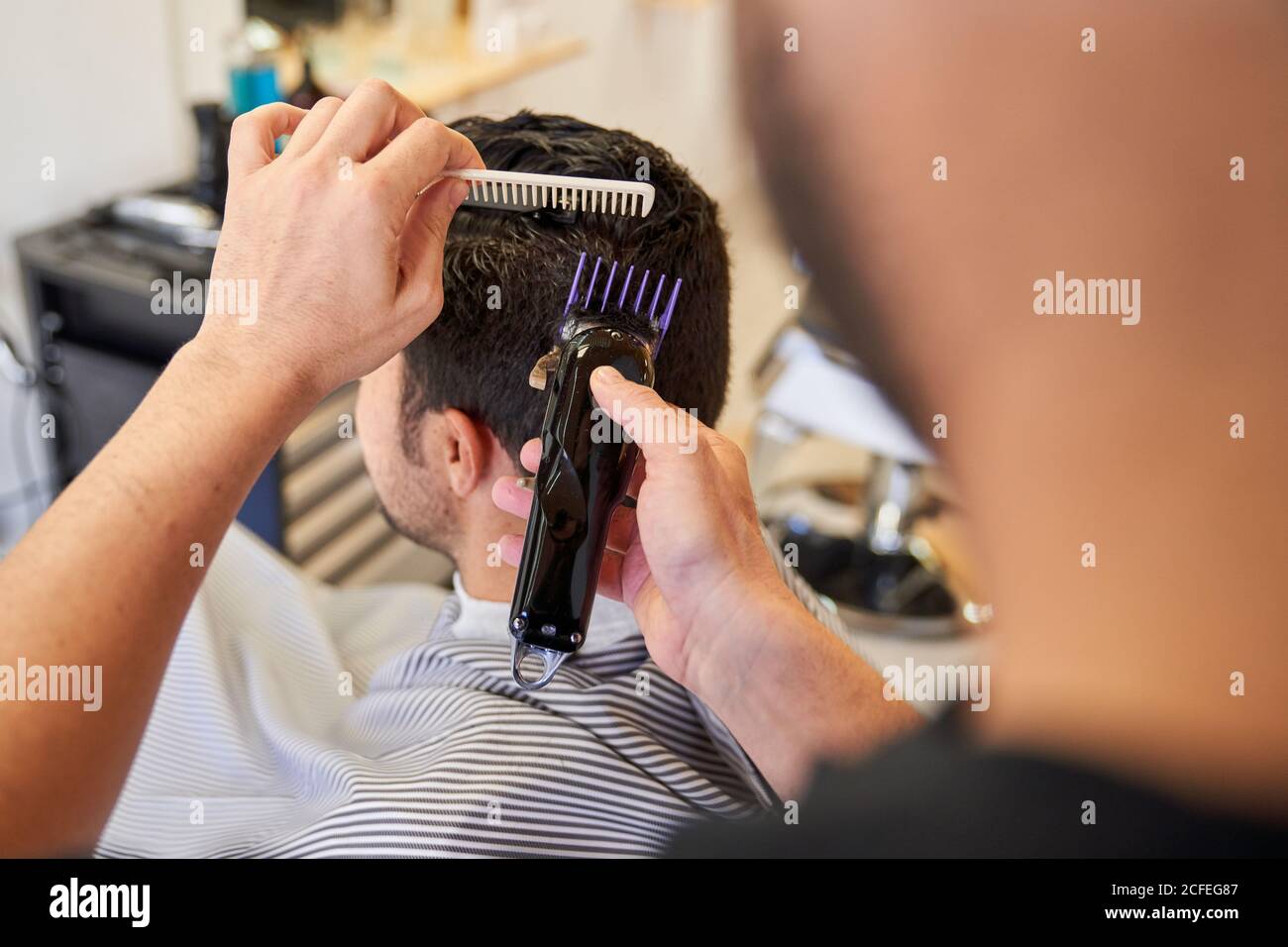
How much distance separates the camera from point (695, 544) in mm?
631

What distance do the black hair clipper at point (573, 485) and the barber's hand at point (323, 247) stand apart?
0.37ft

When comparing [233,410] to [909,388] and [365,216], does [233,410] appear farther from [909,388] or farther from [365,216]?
[909,388]

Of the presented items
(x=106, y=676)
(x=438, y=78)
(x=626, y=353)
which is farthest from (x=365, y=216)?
(x=438, y=78)

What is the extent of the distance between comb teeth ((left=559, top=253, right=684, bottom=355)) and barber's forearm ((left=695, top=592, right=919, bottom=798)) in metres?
0.24

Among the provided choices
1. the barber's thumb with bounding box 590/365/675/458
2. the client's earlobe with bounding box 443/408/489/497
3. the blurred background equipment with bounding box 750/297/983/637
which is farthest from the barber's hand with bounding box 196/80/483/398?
the blurred background equipment with bounding box 750/297/983/637

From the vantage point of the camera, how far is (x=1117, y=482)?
24 centimetres

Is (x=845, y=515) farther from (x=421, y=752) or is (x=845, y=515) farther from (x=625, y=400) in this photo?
(x=625, y=400)

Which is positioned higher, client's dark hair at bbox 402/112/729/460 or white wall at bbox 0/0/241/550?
white wall at bbox 0/0/241/550

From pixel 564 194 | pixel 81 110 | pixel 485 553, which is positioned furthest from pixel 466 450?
pixel 81 110

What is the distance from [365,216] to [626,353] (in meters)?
0.17

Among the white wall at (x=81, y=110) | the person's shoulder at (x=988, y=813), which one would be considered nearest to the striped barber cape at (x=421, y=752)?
the person's shoulder at (x=988, y=813)

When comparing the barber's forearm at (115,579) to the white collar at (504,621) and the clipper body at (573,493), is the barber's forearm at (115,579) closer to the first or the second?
the clipper body at (573,493)

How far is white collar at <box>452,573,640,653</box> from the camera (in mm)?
940

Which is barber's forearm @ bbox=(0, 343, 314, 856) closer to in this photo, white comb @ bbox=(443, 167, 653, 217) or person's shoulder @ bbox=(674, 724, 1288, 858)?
white comb @ bbox=(443, 167, 653, 217)
